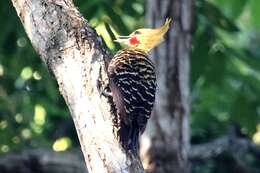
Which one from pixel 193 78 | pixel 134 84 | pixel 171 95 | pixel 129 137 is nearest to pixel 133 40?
pixel 134 84

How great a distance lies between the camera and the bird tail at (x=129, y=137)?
10.5 feet

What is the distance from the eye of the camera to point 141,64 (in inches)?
161

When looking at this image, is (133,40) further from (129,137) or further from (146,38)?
(129,137)

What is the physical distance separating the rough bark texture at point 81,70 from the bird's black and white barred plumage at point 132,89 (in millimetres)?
159

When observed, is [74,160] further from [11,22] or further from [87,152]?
[87,152]

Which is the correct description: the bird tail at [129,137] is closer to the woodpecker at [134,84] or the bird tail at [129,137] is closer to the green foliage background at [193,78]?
the woodpecker at [134,84]

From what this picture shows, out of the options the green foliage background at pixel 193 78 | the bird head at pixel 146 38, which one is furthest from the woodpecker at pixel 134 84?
the green foliage background at pixel 193 78

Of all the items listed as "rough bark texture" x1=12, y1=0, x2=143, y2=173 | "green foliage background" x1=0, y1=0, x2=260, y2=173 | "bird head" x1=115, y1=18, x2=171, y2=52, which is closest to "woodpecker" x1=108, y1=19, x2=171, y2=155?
"bird head" x1=115, y1=18, x2=171, y2=52

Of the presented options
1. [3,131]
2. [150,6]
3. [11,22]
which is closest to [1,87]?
[3,131]

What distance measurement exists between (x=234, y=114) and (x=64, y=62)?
260 centimetres

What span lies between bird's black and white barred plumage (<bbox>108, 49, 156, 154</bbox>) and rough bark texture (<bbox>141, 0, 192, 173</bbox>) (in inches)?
31.7

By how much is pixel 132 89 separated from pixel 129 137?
578 millimetres

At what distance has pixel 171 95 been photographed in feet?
16.7

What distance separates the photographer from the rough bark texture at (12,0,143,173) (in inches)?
124
